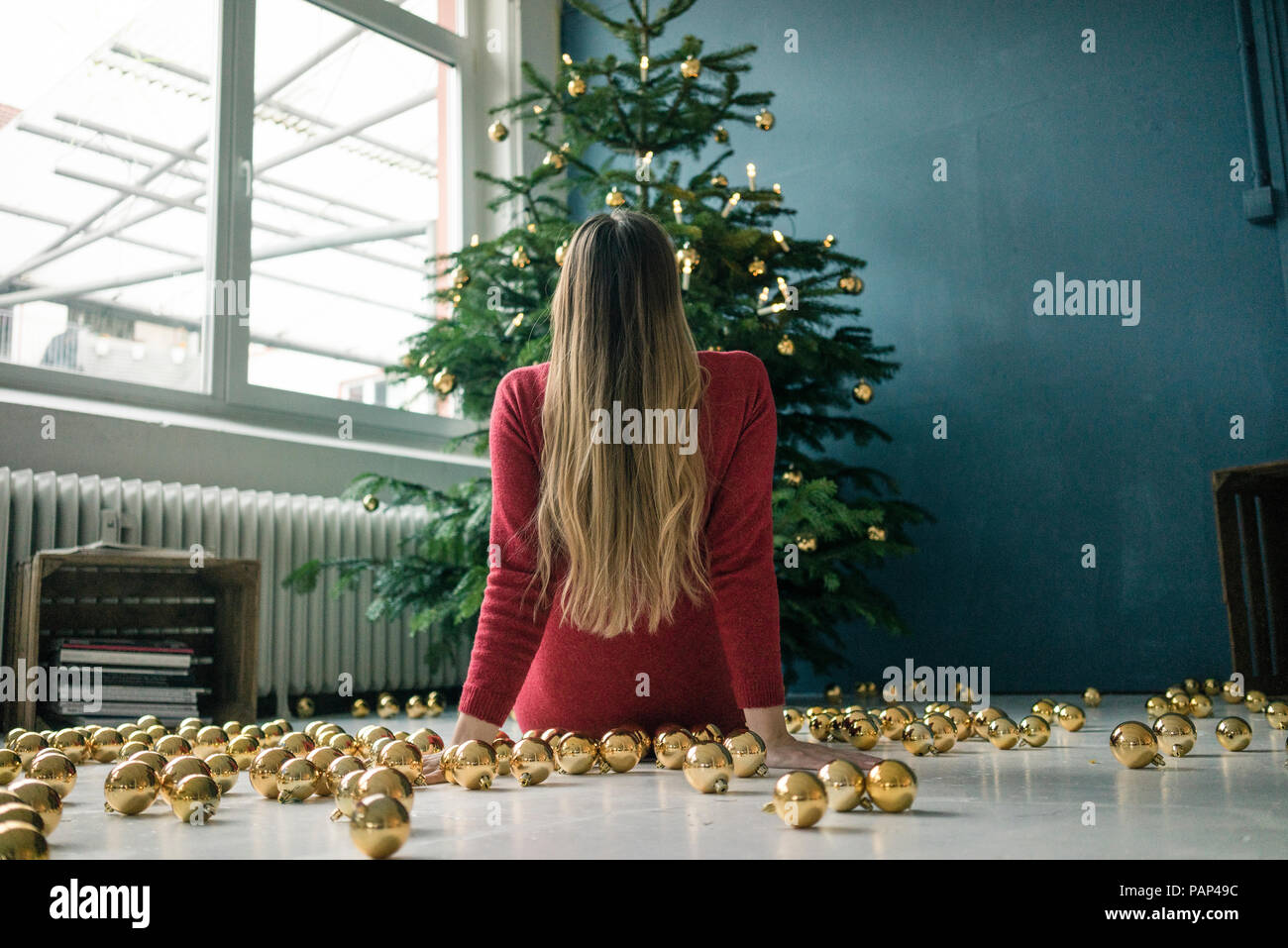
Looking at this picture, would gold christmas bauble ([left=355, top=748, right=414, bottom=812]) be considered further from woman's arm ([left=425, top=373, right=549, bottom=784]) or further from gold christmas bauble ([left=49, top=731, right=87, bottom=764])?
gold christmas bauble ([left=49, top=731, right=87, bottom=764])

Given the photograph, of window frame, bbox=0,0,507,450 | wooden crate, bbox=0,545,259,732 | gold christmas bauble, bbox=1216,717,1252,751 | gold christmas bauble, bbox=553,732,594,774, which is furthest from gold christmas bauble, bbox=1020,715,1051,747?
window frame, bbox=0,0,507,450

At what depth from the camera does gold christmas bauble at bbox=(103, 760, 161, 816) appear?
1.10 metres

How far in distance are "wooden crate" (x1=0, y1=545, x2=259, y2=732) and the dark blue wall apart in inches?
82.4

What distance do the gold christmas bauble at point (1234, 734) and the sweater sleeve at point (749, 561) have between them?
0.74m

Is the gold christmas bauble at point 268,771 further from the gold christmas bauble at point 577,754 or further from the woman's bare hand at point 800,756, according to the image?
the woman's bare hand at point 800,756

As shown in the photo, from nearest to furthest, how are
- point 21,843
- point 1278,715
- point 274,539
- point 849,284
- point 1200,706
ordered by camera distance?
point 21,843 < point 1278,715 < point 1200,706 < point 849,284 < point 274,539

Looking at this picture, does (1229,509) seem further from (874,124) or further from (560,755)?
(560,755)

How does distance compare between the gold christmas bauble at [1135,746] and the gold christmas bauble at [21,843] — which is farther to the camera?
the gold christmas bauble at [1135,746]

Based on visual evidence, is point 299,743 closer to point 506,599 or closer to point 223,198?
point 506,599

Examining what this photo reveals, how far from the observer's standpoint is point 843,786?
1.01m

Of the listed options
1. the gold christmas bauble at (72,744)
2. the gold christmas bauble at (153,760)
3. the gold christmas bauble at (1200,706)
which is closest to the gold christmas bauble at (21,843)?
the gold christmas bauble at (153,760)

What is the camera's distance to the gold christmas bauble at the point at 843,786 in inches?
39.7


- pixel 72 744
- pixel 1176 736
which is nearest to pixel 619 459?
pixel 1176 736

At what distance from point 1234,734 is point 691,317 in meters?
1.56
